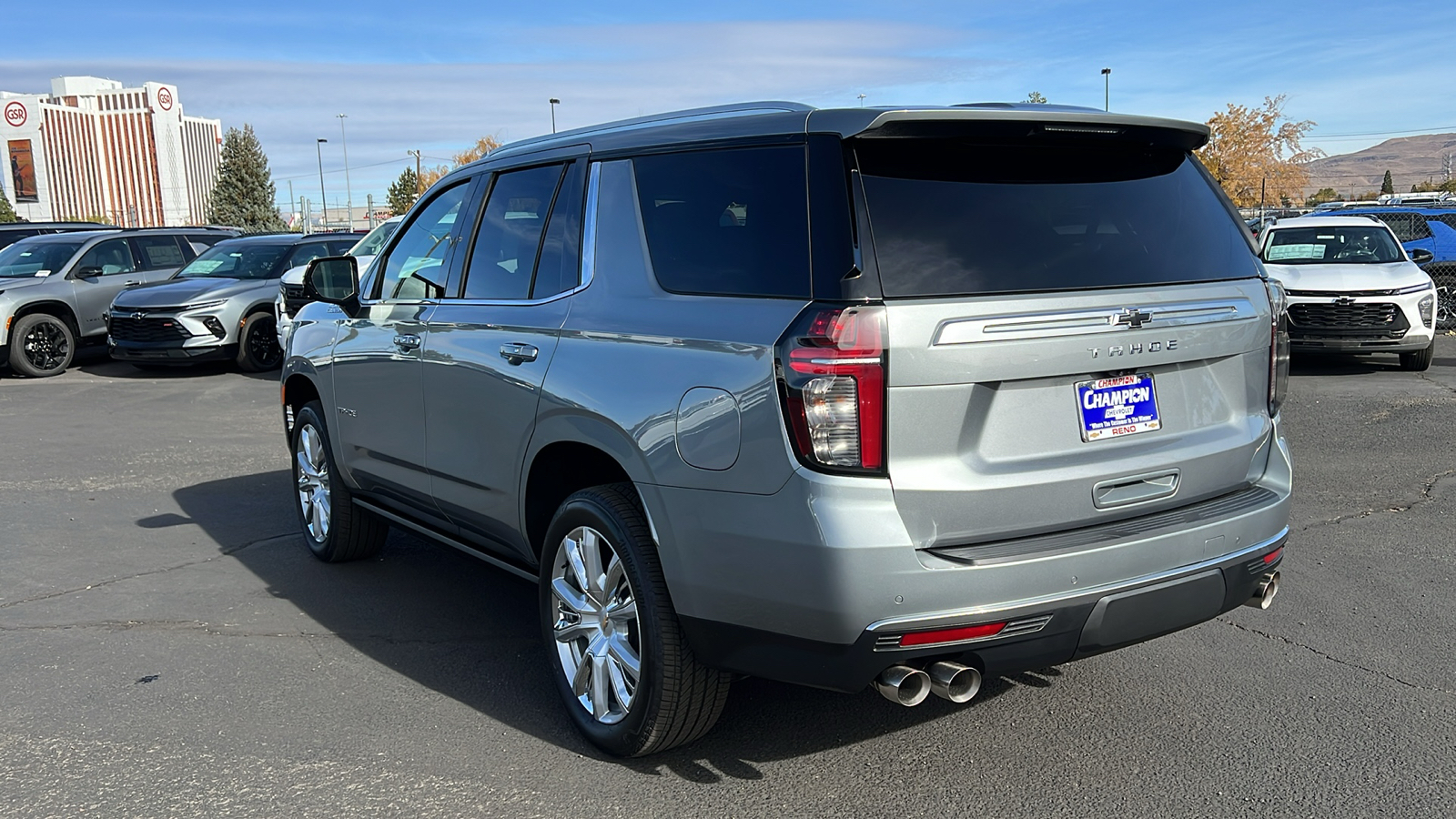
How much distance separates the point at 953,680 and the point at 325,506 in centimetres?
383

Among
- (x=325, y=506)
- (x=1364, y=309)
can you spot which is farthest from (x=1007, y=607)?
(x=1364, y=309)

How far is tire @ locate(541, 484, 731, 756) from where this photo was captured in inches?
131

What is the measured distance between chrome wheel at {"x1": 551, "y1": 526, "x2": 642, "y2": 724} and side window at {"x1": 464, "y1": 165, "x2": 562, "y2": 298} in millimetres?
978

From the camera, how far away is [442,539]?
15.6ft

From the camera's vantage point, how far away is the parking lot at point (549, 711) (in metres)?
3.35

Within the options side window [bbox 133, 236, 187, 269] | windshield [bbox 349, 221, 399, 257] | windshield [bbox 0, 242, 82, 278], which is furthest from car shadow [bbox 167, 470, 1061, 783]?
side window [bbox 133, 236, 187, 269]

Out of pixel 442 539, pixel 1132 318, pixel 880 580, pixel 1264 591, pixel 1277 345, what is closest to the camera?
pixel 880 580

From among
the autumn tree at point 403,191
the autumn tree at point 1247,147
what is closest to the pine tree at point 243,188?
the autumn tree at point 403,191

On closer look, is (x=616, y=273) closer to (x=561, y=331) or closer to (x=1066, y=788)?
(x=561, y=331)

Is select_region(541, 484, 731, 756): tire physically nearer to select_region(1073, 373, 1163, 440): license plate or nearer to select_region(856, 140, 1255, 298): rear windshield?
select_region(856, 140, 1255, 298): rear windshield

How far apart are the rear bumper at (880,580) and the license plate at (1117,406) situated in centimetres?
26

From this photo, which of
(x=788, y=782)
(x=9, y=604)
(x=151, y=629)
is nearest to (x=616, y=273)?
(x=788, y=782)

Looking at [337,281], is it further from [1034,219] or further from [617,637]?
[1034,219]

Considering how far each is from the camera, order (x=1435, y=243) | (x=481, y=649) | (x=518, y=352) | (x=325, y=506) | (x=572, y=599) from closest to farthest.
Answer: (x=572, y=599) → (x=518, y=352) → (x=481, y=649) → (x=325, y=506) → (x=1435, y=243)
